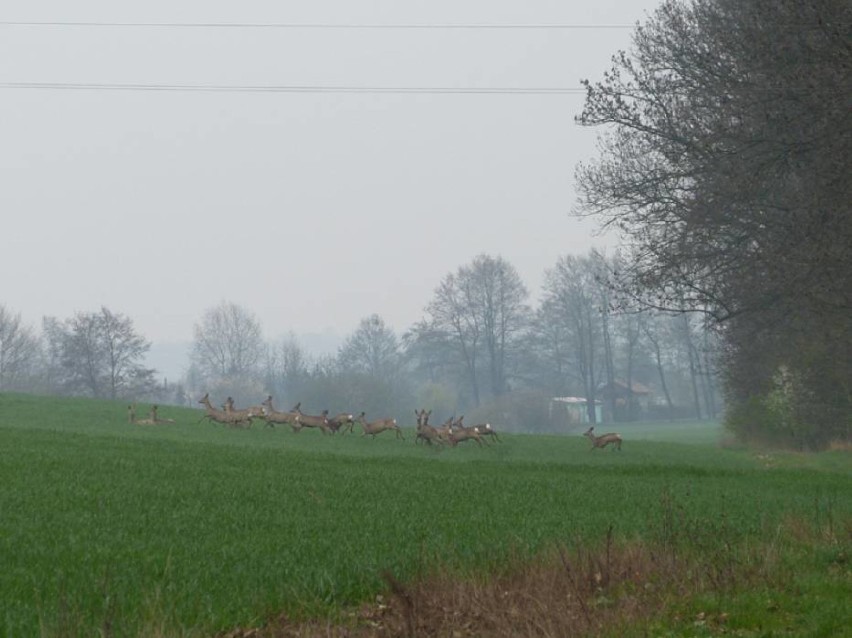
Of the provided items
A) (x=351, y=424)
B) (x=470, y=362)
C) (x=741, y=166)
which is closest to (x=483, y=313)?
(x=470, y=362)

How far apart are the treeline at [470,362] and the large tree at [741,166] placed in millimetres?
47528

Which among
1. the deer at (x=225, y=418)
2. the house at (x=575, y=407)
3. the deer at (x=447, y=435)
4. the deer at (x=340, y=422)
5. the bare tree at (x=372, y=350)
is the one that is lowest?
the deer at (x=447, y=435)

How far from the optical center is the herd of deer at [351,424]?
1500 inches

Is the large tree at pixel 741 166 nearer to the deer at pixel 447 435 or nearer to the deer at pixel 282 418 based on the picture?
the deer at pixel 447 435

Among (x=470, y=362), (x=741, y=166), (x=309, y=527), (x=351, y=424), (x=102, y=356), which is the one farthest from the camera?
(x=470, y=362)

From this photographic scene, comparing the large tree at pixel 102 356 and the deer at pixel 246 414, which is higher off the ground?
the large tree at pixel 102 356

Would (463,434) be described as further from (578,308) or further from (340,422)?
(578,308)

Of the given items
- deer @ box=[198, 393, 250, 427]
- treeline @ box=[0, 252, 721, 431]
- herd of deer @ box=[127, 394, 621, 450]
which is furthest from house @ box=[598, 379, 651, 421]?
deer @ box=[198, 393, 250, 427]

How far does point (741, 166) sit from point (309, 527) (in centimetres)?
1204

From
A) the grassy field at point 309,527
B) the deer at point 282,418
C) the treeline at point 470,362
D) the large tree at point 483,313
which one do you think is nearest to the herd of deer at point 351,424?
the deer at point 282,418

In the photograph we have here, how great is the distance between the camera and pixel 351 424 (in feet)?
140

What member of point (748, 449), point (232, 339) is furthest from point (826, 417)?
point (232, 339)

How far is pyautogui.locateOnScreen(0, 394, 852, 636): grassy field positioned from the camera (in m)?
8.94

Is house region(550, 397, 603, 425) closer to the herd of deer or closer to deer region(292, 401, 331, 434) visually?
the herd of deer
